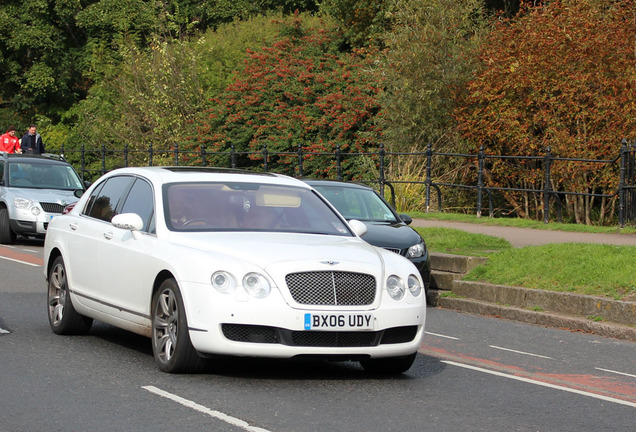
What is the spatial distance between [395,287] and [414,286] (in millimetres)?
214

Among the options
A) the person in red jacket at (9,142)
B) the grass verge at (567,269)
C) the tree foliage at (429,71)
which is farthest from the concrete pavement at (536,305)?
the person in red jacket at (9,142)

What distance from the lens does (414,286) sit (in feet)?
27.3

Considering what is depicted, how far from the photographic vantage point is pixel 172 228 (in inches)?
340

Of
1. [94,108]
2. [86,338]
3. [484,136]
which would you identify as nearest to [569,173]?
[484,136]

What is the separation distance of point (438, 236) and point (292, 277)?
1010cm

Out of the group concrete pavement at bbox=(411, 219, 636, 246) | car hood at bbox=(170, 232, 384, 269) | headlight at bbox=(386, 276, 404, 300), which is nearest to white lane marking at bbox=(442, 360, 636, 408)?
headlight at bbox=(386, 276, 404, 300)

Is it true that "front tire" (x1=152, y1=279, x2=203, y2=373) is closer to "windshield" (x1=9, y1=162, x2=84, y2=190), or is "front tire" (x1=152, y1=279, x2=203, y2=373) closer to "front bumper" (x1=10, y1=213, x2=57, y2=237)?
"front bumper" (x1=10, y1=213, x2=57, y2=237)

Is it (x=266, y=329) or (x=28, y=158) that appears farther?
(x=28, y=158)

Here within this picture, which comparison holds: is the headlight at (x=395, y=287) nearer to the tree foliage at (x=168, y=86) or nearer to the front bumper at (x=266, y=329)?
the front bumper at (x=266, y=329)

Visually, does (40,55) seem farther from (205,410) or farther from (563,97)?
(205,410)

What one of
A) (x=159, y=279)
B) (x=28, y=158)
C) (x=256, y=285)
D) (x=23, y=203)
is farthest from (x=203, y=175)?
(x=28, y=158)

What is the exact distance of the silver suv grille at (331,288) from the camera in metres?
7.79

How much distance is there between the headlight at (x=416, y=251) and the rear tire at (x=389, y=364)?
16.8ft

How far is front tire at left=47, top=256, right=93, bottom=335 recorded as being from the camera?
32.7 feet
